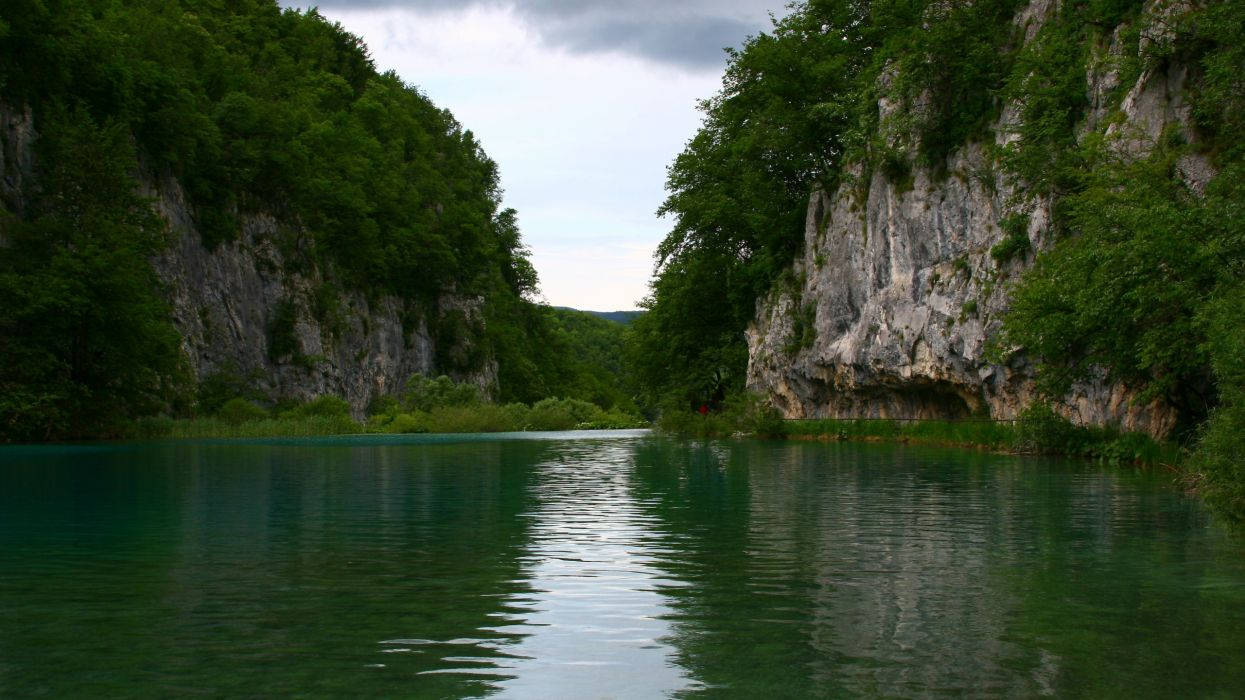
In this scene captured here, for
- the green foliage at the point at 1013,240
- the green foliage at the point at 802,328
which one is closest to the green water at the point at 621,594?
the green foliage at the point at 1013,240

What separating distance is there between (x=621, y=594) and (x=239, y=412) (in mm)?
59770

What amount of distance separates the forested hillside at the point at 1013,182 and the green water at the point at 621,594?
3949 mm

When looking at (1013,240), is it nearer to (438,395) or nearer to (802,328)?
(802,328)

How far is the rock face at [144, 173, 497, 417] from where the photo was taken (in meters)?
70.2

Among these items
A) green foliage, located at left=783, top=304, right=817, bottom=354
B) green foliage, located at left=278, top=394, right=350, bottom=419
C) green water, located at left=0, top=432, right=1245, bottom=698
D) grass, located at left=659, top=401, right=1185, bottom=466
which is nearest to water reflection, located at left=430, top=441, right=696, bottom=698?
green water, located at left=0, top=432, right=1245, bottom=698

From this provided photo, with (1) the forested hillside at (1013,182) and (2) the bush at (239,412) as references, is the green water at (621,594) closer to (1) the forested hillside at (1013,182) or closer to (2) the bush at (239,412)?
(1) the forested hillside at (1013,182)

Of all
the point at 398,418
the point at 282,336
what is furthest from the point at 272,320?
the point at 398,418

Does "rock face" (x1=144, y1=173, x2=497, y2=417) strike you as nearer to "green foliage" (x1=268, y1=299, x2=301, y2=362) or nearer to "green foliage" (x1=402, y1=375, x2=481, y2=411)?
"green foliage" (x1=268, y1=299, x2=301, y2=362)

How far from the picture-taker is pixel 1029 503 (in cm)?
1805

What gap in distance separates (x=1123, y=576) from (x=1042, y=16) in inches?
1346

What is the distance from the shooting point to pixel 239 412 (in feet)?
214

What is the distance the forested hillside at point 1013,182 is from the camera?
22500 millimetres

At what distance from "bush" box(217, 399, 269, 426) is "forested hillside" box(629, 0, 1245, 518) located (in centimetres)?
2327

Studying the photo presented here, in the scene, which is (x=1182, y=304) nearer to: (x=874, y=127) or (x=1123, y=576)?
(x=1123, y=576)
